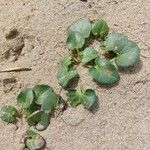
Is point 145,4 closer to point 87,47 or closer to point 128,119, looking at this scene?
point 87,47

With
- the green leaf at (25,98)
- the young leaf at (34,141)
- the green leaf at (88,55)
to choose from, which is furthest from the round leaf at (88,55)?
the young leaf at (34,141)

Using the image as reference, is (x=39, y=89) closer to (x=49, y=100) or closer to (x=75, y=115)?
(x=49, y=100)

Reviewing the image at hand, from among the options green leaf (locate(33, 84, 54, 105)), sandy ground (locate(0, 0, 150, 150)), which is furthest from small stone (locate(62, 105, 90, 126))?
green leaf (locate(33, 84, 54, 105))

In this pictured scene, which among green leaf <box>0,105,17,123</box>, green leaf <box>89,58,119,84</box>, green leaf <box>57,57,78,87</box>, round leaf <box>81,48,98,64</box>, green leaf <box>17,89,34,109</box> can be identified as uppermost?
round leaf <box>81,48,98,64</box>

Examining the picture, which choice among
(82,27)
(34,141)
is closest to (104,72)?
(82,27)

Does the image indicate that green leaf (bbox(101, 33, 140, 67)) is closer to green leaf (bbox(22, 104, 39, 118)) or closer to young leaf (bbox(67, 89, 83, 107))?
young leaf (bbox(67, 89, 83, 107))

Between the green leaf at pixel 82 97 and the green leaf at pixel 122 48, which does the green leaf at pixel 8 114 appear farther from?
the green leaf at pixel 122 48
